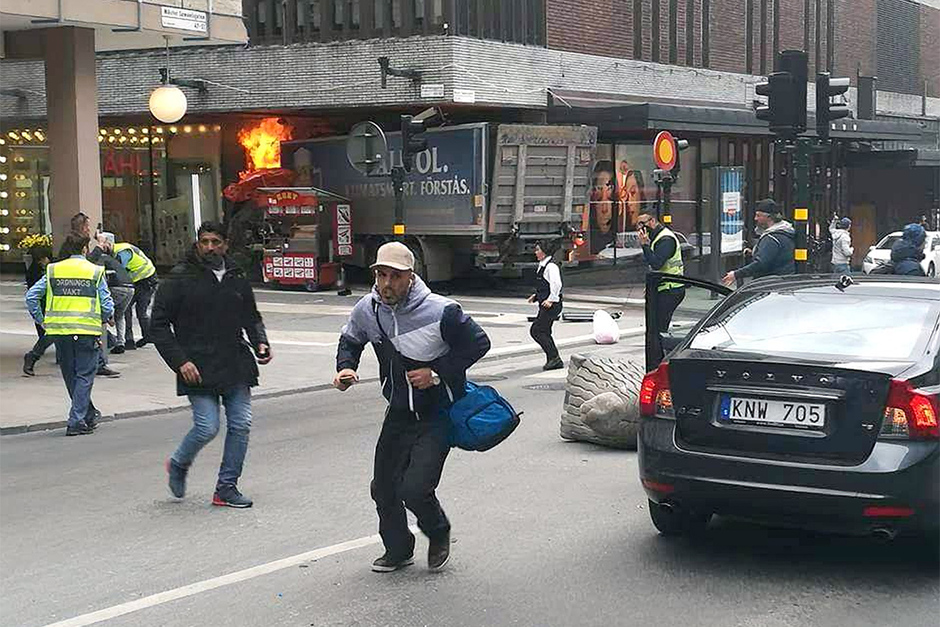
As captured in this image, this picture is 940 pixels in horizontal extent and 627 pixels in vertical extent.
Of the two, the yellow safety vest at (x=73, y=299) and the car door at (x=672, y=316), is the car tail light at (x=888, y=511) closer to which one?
the car door at (x=672, y=316)

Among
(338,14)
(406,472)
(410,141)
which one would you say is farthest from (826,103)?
(338,14)

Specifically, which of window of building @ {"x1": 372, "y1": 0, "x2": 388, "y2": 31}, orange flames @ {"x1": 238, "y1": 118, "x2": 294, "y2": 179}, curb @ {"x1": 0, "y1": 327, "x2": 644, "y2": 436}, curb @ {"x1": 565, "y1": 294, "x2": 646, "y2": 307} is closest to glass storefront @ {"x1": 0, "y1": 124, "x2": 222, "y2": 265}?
orange flames @ {"x1": 238, "y1": 118, "x2": 294, "y2": 179}

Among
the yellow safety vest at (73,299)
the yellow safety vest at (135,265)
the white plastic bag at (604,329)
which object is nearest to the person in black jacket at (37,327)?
the yellow safety vest at (135,265)

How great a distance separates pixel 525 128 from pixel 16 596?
781 inches

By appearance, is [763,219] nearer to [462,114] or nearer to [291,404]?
[291,404]

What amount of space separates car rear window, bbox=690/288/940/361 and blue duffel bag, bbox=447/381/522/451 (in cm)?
112

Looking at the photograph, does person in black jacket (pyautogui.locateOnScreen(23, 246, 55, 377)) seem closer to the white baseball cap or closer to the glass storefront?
the white baseball cap

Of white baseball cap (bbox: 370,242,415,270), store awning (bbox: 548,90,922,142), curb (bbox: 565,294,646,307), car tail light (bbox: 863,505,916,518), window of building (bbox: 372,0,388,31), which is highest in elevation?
window of building (bbox: 372,0,388,31)

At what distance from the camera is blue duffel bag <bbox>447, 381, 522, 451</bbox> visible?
6074 millimetres

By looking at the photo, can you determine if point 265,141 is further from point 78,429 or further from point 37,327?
point 78,429

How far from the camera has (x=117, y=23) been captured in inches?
608

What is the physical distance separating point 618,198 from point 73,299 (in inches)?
823

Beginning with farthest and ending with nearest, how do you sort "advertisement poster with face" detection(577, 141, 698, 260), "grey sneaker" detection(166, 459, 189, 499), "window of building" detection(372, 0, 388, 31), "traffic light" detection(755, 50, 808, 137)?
"advertisement poster with face" detection(577, 141, 698, 260) → "window of building" detection(372, 0, 388, 31) → "traffic light" detection(755, 50, 808, 137) → "grey sneaker" detection(166, 459, 189, 499)

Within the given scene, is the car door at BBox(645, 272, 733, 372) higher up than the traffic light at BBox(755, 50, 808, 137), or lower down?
lower down
